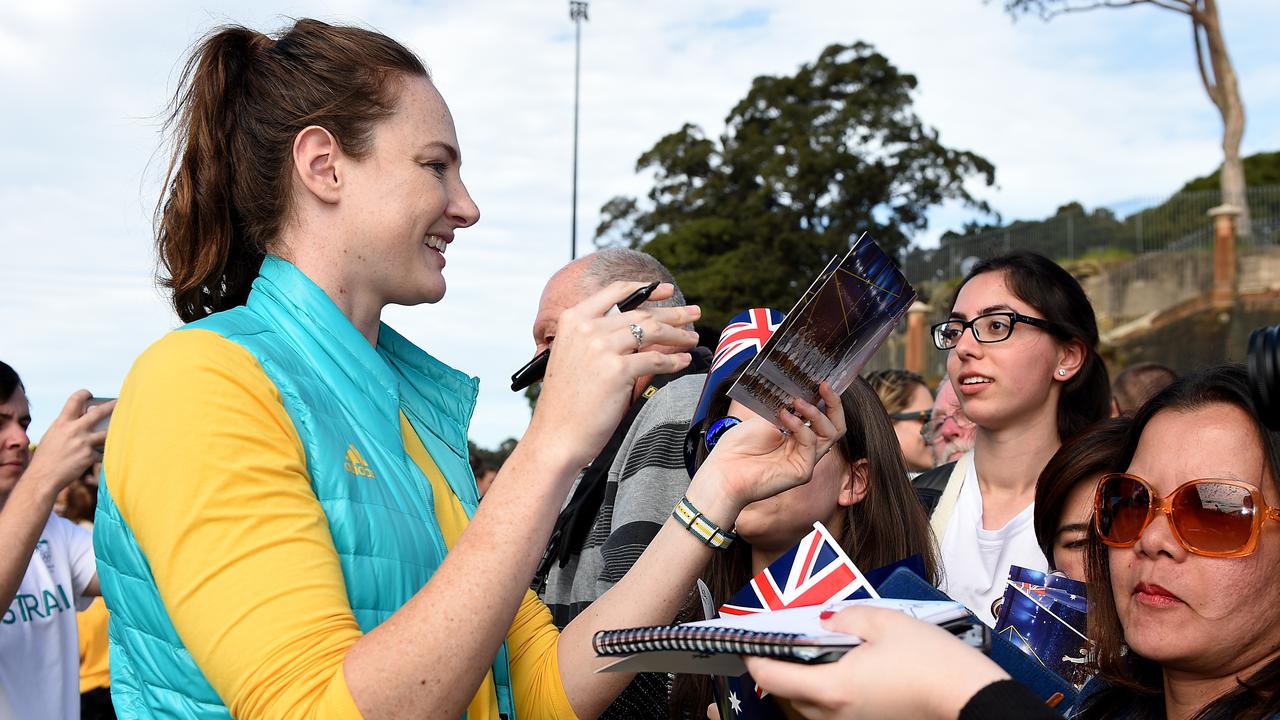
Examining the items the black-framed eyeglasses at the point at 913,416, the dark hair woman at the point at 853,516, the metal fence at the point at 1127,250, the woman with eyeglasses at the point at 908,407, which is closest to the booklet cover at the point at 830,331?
the dark hair woman at the point at 853,516

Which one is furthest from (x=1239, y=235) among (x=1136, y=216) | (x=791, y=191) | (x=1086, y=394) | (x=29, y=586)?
(x=29, y=586)

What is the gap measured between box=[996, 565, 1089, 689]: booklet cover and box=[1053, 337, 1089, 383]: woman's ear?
1.68 m

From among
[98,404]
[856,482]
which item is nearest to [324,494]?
[856,482]

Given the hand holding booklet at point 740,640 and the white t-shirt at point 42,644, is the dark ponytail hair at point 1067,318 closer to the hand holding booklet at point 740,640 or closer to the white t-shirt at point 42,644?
the hand holding booklet at point 740,640

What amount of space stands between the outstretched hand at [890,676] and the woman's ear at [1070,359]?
8.93 ft

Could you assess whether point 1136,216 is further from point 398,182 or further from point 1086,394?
point 398,182

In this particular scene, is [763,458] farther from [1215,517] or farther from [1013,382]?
[1013,382]

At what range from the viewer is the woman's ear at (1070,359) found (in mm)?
3887

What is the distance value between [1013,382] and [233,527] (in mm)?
2863

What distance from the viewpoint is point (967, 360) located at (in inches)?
151

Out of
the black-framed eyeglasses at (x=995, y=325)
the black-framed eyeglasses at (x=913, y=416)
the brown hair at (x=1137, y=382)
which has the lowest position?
the black-framed eyeglasses at (x=913, y=416)

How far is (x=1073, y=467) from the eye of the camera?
8.37 ft

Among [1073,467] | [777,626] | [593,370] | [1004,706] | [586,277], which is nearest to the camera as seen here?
[1004,706]

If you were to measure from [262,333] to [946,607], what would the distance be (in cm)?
115
